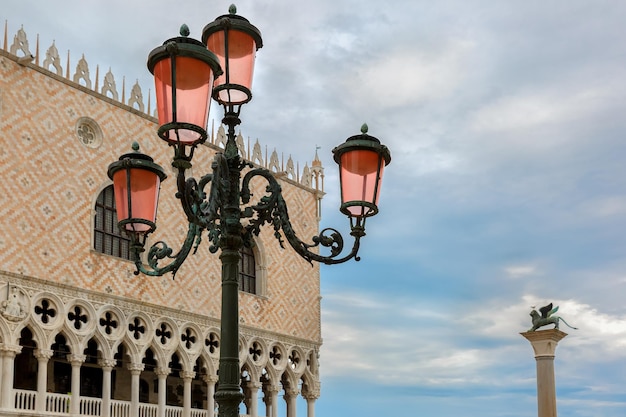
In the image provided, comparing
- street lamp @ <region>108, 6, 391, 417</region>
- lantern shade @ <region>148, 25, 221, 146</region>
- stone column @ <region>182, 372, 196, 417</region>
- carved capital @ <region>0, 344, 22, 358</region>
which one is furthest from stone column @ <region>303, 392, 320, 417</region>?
lantern shade @ <region>148, 25, 221, 146</region>

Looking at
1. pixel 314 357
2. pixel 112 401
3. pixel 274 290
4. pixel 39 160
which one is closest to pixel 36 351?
pixel 112 401

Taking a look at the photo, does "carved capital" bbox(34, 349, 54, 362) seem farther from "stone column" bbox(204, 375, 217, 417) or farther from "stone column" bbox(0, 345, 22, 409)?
"stone column" bbox(204, 375, 217, 417)

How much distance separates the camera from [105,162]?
15.1 m

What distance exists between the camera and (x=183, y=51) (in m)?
4.52

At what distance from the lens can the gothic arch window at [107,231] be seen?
48.7 ft

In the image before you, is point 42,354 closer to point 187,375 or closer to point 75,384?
point 75,384

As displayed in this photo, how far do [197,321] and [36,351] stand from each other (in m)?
3.62

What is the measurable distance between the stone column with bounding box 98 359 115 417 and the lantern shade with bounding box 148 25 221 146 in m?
10.6

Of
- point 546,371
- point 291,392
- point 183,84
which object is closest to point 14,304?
point 291,392

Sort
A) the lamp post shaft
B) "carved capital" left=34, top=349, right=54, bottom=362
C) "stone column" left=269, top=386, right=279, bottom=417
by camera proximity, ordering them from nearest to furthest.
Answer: the lamp post shaft, "carved capital" left=34, top=349, right=54, bottom=362, "stone column" left=269, top=386, right=279, bottom=417

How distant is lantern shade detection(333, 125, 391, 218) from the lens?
5164 mm

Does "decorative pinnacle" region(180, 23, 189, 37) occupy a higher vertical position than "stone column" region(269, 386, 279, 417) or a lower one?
higher

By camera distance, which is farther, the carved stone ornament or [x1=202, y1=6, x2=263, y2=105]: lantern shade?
the carved stone ornament

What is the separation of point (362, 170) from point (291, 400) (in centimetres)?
1439
